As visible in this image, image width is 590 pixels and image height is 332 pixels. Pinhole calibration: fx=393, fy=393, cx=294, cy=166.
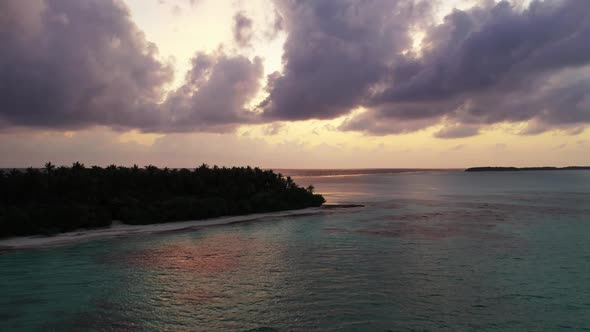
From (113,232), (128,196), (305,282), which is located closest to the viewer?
(305,282)

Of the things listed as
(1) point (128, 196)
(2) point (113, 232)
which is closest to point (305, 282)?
(2) point (113, 232)

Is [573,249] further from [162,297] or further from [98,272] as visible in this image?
[98,272]

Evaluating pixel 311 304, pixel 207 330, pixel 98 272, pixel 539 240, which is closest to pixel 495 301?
pixel 311 304

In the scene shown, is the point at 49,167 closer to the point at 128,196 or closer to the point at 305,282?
the point at 128,196

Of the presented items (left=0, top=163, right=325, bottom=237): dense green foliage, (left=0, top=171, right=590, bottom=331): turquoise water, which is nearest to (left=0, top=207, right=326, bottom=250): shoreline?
(left=0, top=163, right=325, bottom=237): dense green foliage

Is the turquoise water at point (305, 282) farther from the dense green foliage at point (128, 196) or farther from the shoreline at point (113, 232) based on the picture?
the dense green foliage at point (128, 196)

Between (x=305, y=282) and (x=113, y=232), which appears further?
(x=113, y=232)

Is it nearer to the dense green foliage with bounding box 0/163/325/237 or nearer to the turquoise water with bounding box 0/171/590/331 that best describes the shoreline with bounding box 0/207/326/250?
the dense green foliage with bounding box 0/163/325/237
